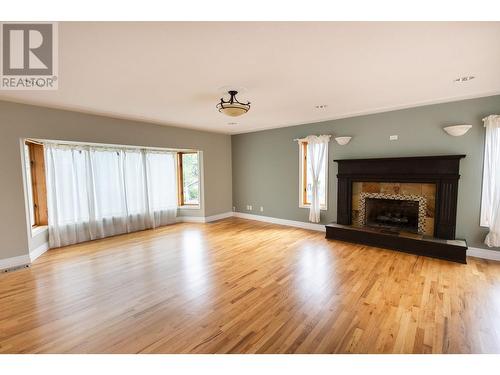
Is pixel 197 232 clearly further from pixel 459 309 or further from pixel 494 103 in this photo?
pixel 494 103

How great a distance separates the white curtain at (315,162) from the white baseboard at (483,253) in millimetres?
2485

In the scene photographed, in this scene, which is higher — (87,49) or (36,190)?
(87,49)

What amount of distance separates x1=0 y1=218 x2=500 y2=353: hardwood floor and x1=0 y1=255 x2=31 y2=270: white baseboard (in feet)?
0.43

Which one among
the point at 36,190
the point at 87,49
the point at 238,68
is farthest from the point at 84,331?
the point at 36,190

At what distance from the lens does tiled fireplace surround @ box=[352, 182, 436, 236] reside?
12.6ft

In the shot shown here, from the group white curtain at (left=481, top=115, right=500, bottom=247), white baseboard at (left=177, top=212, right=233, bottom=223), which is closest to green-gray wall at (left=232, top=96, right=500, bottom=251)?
white curtain at (left=481, top=115, right=500, bottom=247)

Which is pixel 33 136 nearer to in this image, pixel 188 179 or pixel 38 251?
pixel 38 251

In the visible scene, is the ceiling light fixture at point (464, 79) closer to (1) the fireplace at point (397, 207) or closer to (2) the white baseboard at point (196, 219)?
(1) the fireplace at point (397, 207)

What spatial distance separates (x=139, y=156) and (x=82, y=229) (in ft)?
6.24

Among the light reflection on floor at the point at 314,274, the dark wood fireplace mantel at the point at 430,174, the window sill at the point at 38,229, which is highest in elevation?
the dark wood fireplace mantel at the point at 430,174

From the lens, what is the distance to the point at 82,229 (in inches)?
181

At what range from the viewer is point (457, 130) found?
11.5 feet

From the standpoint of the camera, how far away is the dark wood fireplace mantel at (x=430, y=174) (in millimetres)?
3582

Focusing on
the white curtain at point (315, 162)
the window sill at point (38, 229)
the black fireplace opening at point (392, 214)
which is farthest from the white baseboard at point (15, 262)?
the black fireplace opening at point (392, 214)
